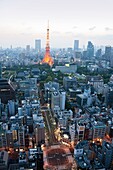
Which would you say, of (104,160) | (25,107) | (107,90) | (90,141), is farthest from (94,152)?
(107,90)

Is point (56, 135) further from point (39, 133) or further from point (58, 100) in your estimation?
point (58, 100)

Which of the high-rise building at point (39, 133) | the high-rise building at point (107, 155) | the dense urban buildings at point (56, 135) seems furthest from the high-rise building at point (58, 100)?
the high-rise building at point (107, 155)

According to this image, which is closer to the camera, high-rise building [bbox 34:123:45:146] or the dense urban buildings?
the dense urban buildings

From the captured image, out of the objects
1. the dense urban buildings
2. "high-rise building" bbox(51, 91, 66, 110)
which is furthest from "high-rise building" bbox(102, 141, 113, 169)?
"high-rise building" bbox(51, 91, 66, 110)

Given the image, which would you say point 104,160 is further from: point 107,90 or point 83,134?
point 107,90

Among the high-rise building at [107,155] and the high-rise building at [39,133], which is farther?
the high-rise building at [39,133]

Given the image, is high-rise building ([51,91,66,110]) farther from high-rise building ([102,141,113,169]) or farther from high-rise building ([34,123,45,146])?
high-rise building ([102,141,113,169])

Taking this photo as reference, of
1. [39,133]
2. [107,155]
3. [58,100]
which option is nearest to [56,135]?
[39,133]

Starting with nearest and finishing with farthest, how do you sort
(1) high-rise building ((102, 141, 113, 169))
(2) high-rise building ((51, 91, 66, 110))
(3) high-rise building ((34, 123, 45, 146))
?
(1) high-rise building ((102, 141, 113, 169))
(3) high-rise building ((34, 123, 45, 146))
(2) high-rise building ((51, 91, 66, 110))

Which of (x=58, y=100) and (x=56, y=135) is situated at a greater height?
(x=58, y=100)

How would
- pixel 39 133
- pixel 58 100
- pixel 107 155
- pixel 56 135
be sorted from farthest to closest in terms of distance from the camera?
pixel 58 100, pixel 56 135, pixel 39 133, pixel 107 155

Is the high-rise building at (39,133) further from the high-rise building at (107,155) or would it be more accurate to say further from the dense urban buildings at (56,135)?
the high-rise building at (107,155)
